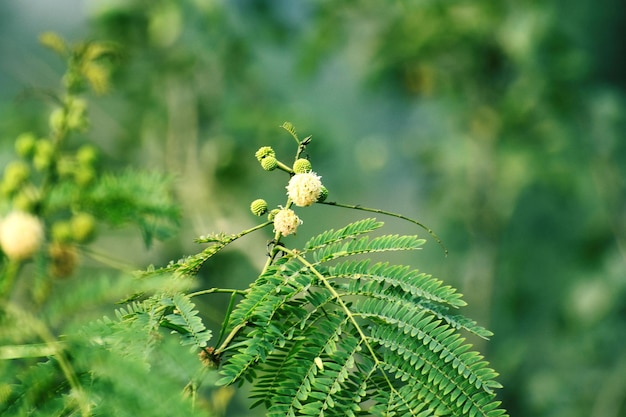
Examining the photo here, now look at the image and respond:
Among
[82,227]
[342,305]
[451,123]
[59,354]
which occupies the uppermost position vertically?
[451,123]

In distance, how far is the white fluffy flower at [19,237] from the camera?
40.3 inches

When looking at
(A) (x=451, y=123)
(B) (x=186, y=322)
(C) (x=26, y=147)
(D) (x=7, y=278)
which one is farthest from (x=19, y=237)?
(A) (x=451, y=123)

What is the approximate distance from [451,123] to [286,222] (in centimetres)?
369

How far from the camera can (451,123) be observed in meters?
4.28

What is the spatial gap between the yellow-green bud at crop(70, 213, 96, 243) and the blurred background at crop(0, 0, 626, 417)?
63.4 inches

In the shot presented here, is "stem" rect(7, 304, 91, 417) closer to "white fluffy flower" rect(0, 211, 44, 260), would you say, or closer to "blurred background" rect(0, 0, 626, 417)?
"white fluffy flower" rect(0, 211, 44, 260)

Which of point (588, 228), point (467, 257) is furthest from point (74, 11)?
point (588, 228)

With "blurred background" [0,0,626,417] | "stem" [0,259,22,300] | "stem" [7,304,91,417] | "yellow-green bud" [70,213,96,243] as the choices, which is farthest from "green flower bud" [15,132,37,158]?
"blurred background" [0,0,626,417]

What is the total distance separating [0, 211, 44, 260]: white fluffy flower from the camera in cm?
102

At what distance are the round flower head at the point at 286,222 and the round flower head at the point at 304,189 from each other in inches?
0.6

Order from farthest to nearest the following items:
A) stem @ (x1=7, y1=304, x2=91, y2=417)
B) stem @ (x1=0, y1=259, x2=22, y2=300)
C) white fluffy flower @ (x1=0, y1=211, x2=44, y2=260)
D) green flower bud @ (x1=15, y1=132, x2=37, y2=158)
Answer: green flower bud @ (x1=15, y1=132, x2=37, y2=158) < white fluffy flower @ (x1=0, y1=211, x2=44, y2=260) < stem @ (x1=0, y1=259, x2=22, y2=300) < stem @ (x1=7, y1=304, x2=91, y2=417)

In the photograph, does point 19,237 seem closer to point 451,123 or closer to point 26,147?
point 26,147

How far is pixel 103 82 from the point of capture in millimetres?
1347

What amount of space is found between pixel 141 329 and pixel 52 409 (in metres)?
0.10
